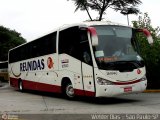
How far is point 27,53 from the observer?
23625 millimetres

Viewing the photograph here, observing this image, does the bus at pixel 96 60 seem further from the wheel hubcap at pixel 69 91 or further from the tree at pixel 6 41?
the tree at pixel 6 41

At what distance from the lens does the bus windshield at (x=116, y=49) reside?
1493 centimetres

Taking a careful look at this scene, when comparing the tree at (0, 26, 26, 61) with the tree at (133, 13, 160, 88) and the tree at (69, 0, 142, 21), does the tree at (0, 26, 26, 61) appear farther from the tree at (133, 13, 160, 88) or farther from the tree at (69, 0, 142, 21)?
the tree at (133, 13, 160, 88)

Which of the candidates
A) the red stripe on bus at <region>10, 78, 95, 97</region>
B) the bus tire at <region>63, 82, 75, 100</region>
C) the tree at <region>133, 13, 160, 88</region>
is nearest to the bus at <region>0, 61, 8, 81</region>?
the red stripe on bus at <region>10, 78, 95, 97</region>

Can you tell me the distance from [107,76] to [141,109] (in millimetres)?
2061

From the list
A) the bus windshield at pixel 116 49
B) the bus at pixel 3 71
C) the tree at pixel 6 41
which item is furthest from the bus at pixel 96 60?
the tree at pixel 6 41

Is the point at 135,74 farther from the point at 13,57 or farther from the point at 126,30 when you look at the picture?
the point at 13,57

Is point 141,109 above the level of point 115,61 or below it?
below

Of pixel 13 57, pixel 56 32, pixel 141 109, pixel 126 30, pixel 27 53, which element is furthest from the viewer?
pixel 13 57

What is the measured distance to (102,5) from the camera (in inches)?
1577

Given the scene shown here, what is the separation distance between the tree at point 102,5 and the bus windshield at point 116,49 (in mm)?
23558

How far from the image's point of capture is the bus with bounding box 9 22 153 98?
1488 centimetres

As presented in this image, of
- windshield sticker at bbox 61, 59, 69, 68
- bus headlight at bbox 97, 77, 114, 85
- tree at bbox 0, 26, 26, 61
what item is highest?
tree at bbox 0, 26, 26, 61

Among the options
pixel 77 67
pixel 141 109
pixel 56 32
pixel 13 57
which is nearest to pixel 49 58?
pixel 56 32
